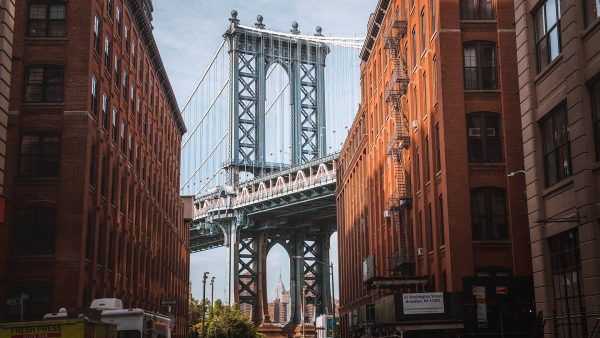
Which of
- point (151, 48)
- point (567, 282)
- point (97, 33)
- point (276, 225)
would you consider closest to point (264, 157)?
point (276, 225)

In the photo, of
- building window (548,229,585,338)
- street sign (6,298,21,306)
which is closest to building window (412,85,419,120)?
building window (548,229,585,338)

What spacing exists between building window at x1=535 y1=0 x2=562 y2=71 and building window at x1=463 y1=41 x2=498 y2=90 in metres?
13.9

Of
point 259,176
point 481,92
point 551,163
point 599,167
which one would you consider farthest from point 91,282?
point 259,176

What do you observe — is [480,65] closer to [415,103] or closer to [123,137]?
[415,103]

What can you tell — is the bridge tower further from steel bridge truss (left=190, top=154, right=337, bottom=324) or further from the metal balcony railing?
the metal balcony railing

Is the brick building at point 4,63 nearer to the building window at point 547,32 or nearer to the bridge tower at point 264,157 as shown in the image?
the building window at point 547,32

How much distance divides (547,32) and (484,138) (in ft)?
48.7

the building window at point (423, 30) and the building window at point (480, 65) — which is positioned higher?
the building window at point (423, 30)

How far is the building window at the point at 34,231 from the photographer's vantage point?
39.6m

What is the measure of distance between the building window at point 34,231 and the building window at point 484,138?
19940 mm

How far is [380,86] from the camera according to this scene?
5931 cm

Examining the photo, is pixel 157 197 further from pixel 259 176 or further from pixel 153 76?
pixel 259 176

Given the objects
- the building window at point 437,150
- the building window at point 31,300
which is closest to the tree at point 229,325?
the building window at point 31,300

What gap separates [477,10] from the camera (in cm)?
4172
